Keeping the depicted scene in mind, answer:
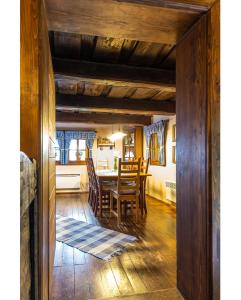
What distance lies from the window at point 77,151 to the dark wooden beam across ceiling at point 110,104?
2.79 m

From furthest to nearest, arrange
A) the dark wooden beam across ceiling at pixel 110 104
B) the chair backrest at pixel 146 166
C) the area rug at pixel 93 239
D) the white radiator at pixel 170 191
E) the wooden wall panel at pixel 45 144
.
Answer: the white radiator at pixel 170 191
the chair backrest at pixel 146 166
the dark wooden beam across ceiling at pixel 110 104
the area rug at pixel 93 239
the wooden wall panel at pixel 45 144

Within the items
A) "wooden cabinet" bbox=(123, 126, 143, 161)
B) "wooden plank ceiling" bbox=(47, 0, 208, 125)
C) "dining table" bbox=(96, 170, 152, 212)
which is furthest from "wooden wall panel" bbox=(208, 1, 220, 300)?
"wooden cabinet" bbox=(123, 126, 143, 161)

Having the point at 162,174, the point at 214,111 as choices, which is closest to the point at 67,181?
the point at 162,174

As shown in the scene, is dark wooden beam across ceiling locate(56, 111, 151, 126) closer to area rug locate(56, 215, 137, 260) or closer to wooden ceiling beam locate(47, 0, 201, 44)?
area rug locate(56, 215, 137, 260)

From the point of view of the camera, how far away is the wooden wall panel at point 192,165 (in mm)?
1433

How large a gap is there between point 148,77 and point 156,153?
3.44 m

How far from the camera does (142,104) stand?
4223 mm

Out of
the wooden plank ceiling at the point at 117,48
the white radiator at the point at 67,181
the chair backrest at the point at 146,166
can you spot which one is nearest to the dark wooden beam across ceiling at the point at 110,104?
the wooden plank ceiling at the point at 117,48

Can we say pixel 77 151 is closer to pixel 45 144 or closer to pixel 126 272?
pixel 126 272

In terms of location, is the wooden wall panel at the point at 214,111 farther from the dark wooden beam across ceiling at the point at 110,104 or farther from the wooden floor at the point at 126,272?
the dark wooden beam across ceiling at the point at 110,104

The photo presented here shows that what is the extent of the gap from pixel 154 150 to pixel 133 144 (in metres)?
1.08

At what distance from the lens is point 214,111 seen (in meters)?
1.34
